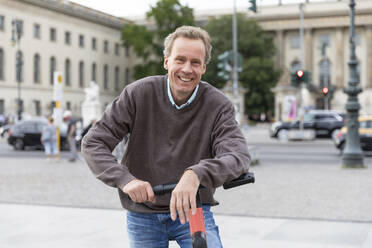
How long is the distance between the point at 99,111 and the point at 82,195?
1149 inches

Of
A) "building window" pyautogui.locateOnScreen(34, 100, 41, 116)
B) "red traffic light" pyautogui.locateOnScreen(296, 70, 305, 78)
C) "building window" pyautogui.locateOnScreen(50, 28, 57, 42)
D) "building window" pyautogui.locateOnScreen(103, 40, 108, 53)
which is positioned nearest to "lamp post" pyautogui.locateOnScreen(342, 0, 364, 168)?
"red traffic light" pyautogui.locateOnScreen(296, 70, 305, 78)

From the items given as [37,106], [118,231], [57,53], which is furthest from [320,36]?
[118,231]

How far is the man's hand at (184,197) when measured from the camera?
2.41m

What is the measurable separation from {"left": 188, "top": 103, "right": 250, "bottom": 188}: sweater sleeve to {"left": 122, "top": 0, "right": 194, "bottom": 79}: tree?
61.2m

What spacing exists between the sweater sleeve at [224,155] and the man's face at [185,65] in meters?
0.20

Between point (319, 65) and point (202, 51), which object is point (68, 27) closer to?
point (319, 65)

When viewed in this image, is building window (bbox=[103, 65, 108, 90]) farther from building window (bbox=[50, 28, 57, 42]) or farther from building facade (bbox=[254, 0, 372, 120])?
building facade (bbox=[254, 0, 372, 120])

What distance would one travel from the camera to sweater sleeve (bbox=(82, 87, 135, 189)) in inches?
105

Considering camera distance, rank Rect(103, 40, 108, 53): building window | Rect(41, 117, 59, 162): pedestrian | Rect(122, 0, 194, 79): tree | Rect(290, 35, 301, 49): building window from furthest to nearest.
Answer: Rect(290, 35, 301, 49): building window < Rect(103, 40, 108, 53): building window < Rect(122, 0, 194, 79): tree < Rect(41, 117, 59, 162): pedestrian

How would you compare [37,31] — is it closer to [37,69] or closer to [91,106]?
[37,69]

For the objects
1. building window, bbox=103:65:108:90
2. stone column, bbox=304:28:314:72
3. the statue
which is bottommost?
the statue

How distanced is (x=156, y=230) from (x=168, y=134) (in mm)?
471

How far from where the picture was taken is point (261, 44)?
238 feet

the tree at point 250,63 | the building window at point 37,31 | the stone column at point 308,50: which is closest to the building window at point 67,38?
the building window at point 37,31
